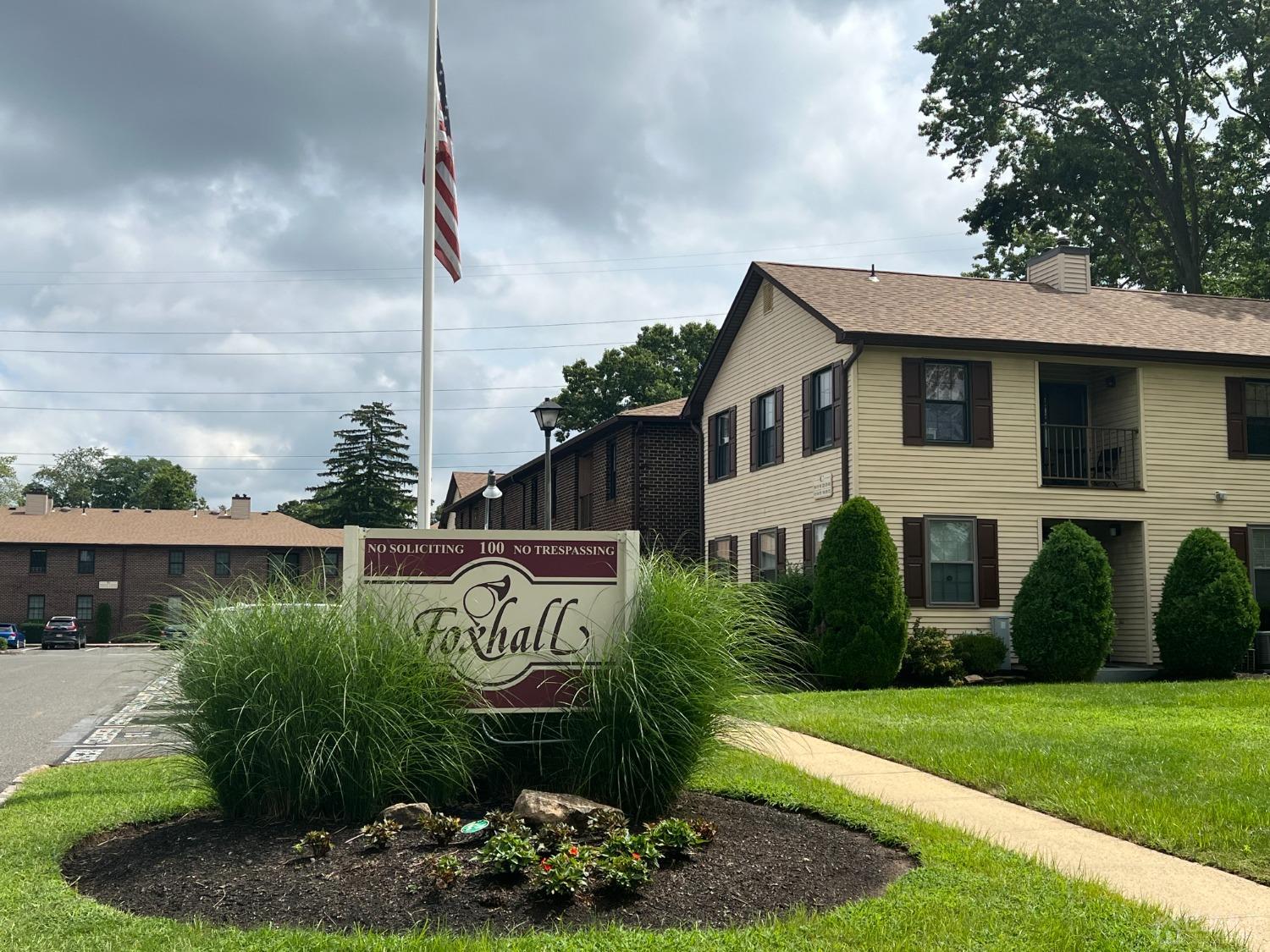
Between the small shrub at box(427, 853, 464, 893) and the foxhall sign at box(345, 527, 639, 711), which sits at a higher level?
the foxhall sign at box(345, 527, 639, 711)

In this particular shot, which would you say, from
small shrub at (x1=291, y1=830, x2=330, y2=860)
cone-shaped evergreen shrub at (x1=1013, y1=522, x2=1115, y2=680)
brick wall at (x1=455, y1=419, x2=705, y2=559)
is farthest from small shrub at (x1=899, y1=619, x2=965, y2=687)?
small shrub at (x1=291, y1=830, x2=330, y2=860)

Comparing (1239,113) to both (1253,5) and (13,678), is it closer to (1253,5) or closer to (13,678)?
(1253,5)

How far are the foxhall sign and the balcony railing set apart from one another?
51.5ft

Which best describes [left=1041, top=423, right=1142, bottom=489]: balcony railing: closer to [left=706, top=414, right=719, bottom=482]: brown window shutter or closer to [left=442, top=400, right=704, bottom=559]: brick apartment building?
[left=706, top=414, right=719, bottom=482]: brown window shutter

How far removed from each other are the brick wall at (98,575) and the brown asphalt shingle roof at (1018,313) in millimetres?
42073

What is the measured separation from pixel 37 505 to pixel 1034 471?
5755cm

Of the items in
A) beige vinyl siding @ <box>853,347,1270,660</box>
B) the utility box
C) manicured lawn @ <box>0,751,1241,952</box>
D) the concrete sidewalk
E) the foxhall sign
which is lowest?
the concrete sidewalk

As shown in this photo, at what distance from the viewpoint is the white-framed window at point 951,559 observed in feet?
66.6

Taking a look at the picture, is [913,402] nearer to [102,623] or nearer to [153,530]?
[102,623]

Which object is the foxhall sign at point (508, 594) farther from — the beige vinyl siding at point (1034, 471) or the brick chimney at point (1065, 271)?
the brick chimney at point (1065, 271)

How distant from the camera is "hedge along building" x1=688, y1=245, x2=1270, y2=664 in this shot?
20328 millimetres

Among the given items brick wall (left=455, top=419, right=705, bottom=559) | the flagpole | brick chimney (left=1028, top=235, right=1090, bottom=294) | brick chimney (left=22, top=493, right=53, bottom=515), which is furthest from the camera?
brick chimney (left=22, top=493, right=53, bottom=515)

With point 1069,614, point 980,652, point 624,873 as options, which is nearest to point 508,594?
point 624,873

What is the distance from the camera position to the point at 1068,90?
37031 millimetres
